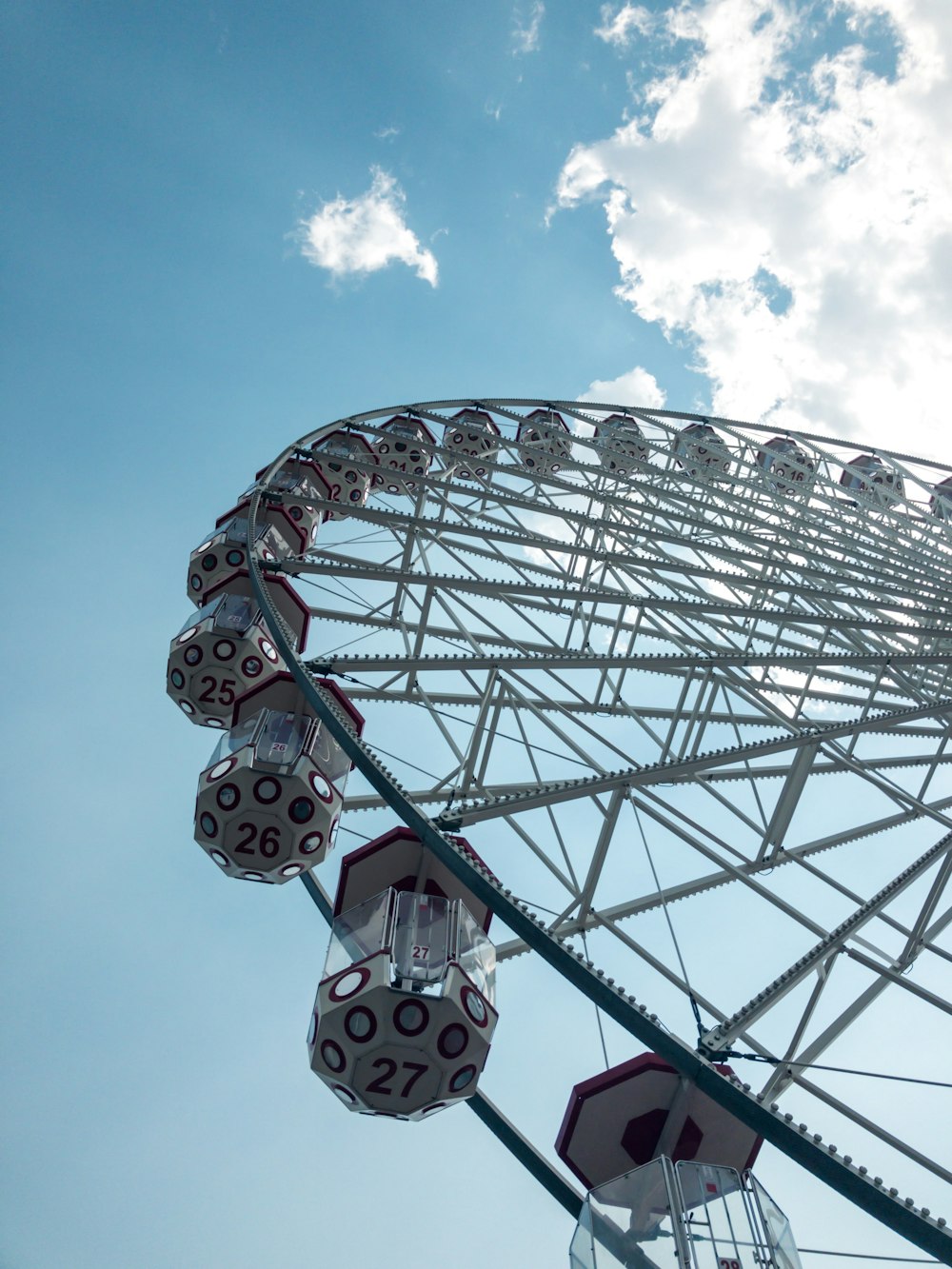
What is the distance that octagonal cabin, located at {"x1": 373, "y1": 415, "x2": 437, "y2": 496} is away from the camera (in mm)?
18531

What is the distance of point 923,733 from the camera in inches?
484

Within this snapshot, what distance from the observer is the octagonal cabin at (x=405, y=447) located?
18.5 m

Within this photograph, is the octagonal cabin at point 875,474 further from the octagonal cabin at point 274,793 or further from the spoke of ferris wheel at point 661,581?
the octagonal cabin at point 274,793

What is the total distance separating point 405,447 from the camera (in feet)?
62.4

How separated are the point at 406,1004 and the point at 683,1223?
7.85ft

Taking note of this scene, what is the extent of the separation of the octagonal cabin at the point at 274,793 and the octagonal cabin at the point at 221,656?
99.0 inches

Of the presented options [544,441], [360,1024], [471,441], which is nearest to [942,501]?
[544,441]

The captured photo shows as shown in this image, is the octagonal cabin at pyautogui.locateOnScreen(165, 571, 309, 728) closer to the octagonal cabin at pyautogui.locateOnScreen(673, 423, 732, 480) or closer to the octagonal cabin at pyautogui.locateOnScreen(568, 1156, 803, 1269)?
the octagonal cabin at pyautogui.locateOnScreen(568, 1156, 803, 1269)

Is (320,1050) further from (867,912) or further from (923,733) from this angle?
(923,733)

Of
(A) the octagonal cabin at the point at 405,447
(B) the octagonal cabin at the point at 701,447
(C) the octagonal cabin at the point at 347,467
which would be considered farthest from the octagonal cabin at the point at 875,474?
(C) the octagonal cabin at the point at 347,467

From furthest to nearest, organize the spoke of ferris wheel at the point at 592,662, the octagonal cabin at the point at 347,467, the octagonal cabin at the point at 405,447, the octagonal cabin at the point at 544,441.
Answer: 1. the octagonal cabin at the point at 544,441
2. the octagonal cabin at the point at 405,447
3. the octagonal cabin at the point at 347,467
4. the spoke of ferris wheel at the point at 592,662

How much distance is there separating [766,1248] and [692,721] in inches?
210

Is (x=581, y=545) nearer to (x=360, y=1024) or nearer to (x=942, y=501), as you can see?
(x=360, y=1024)

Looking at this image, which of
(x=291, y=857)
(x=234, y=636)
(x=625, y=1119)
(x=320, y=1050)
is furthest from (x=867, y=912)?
(x=234, y=636)
